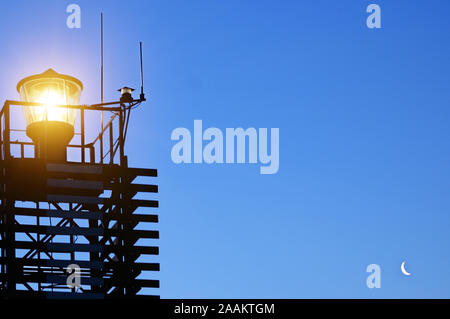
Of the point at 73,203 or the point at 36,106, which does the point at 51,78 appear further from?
the point at 73,203

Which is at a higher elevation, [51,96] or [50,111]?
[51,96]

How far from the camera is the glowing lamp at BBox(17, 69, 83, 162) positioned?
36844 millimetres

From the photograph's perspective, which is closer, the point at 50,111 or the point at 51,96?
the point at 50,111

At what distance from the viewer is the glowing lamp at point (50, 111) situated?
36844mm

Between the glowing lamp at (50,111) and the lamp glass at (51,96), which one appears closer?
the glowing lamp at (50,111)

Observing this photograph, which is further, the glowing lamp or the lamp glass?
the lamp glass

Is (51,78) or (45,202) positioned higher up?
(51,78)

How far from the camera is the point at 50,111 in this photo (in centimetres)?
3712
